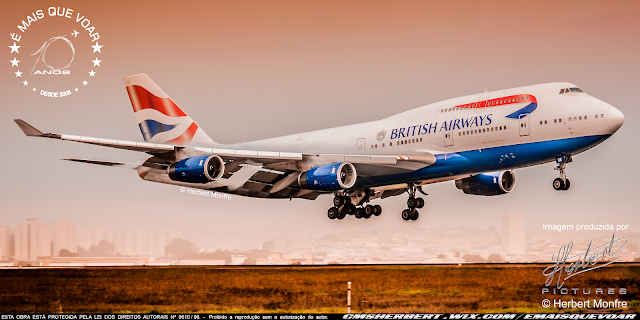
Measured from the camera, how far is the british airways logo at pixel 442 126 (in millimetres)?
32344

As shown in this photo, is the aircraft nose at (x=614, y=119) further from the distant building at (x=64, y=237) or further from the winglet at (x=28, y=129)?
the distant building at (x=64, y=237)

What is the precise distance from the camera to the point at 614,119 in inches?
1160

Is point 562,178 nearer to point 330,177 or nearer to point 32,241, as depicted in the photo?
point 330,177

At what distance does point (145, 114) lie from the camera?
4194cm

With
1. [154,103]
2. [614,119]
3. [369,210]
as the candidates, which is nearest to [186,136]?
[154,103]

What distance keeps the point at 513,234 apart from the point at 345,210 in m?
8.75

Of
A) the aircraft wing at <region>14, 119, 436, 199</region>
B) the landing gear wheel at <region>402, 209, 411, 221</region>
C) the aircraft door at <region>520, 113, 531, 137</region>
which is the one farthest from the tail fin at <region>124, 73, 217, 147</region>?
the aircraft door at <region>520, 113, 531, 137</region>

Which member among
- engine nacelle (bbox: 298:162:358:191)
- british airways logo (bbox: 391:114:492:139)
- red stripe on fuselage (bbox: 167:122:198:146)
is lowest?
engine nacelle (bbox: 298:162:358:191)

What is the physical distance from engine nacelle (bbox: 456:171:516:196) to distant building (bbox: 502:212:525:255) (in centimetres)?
162

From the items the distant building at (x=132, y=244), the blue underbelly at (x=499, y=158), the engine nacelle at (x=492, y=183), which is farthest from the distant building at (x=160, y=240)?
the engine nacelle at (x=492, y=183)

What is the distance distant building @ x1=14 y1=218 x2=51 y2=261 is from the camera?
34.5 m

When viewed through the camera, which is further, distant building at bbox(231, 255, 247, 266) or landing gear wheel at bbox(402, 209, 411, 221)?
landing gear wheel at bbox(402, 209, 411, 221)

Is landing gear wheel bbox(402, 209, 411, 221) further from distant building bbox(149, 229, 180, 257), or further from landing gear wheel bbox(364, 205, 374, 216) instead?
distant building bbox(149, 229, 180, 257)

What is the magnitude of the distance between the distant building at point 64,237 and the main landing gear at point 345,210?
514 inches
